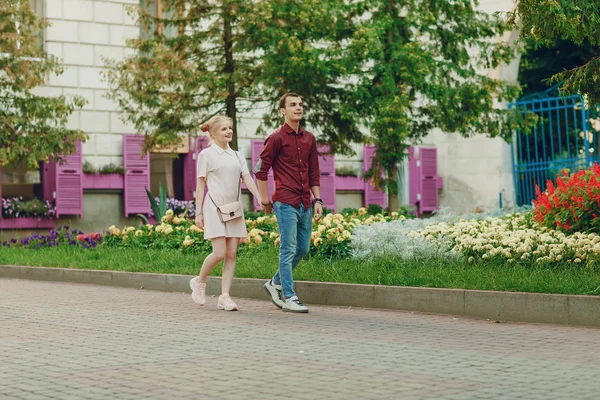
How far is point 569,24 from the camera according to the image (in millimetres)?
10516

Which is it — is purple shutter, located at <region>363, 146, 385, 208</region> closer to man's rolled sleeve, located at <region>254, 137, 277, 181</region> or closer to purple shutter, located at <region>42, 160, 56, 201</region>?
purple shutter, located at <region>42, 160, 56, 201</region>

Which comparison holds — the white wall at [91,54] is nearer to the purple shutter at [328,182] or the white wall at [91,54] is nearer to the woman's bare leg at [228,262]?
the purple shutter at [328,182]

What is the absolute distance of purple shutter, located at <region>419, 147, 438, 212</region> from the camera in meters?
31.1

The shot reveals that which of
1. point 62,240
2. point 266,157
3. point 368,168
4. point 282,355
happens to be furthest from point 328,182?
point 282,355

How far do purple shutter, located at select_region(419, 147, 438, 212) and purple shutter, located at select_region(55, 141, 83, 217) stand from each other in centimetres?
981

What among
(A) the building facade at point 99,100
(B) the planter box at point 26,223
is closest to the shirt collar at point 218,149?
(A) the building facade at point 99,100

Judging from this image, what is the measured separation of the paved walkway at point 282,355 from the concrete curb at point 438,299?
0.22 m

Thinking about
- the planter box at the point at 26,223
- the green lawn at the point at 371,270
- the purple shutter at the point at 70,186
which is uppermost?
the purple shutter at the point at 70,186

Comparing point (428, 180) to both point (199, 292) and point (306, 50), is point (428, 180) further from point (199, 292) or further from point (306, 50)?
point (199, 292)

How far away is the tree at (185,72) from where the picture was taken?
69.2 ft

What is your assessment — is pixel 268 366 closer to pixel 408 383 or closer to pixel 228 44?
pixel 408 383

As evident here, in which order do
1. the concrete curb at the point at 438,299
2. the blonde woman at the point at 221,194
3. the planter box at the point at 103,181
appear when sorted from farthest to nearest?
the planter box at the point at 103,181 → the blonde woman at the point at 221,194 → the concrete curb at the point at 438,299

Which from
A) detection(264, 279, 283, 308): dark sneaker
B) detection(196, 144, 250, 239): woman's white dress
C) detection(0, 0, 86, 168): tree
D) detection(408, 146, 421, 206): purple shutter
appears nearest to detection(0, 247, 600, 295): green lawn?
detection(264, 279, 283, 308): dark sneaker

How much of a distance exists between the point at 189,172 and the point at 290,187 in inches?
640
